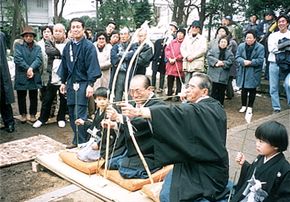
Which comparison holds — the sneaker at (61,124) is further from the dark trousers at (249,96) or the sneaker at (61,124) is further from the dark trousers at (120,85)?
the dark trousers at (249,96)

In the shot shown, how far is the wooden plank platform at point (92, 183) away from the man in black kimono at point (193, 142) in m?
0.47

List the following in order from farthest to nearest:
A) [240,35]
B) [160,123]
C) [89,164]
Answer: [240,35] < [89,164] < [160,123]

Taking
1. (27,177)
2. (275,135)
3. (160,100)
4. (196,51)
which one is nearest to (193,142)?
(275,135)

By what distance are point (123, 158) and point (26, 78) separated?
3.30 m

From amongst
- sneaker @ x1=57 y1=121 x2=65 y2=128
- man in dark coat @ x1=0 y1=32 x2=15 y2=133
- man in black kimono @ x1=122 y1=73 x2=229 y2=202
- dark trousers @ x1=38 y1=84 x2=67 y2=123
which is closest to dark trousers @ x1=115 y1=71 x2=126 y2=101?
dark trousers @ x1=38 y1=84 x2=67 y2=123

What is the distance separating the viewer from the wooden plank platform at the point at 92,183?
3.60 m

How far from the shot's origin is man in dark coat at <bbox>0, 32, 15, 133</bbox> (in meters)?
5.96

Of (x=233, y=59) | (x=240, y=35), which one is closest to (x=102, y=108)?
(x=233, y=59)

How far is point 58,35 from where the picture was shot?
21.2 feet

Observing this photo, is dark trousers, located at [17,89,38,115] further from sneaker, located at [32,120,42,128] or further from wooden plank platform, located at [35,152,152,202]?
wooden plank platform, located at [35,152,152,202]

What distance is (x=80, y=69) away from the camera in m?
5.22

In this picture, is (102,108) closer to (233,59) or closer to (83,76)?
(83,76)

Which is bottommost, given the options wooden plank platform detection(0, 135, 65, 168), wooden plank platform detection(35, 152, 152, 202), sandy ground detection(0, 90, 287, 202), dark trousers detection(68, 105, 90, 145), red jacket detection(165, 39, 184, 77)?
sandy ground detection(0, 90, 287, 202)

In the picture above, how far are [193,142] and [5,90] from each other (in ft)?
13.7
